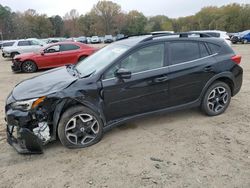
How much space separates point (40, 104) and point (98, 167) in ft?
3.87

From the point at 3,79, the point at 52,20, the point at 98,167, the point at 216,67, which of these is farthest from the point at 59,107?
the point at 52,20

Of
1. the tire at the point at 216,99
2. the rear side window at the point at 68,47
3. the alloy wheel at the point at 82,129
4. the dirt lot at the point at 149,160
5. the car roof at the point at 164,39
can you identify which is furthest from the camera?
the rear side window at the point at 68,47

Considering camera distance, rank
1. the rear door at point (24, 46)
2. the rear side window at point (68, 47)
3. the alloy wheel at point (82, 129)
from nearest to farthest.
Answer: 1. the alloy wheel at point (82, 129)
2. the rear side window at point (68, 47)
3. the rear door at point (24, 46)

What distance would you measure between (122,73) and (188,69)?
4.19 feet

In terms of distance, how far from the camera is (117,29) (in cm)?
6762

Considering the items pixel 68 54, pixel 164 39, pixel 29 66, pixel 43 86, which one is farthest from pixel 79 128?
pixel 29 66

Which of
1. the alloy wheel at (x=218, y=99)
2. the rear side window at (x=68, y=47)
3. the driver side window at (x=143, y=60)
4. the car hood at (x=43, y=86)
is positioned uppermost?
the rear side window at (x=68, y=47)

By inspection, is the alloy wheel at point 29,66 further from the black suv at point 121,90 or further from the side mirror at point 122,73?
the side mirror at point 122,73

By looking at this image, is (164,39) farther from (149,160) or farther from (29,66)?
(29,66)

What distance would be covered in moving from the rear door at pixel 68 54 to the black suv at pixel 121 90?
21.3 ft

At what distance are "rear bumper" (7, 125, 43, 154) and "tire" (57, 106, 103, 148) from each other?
33 centimetres

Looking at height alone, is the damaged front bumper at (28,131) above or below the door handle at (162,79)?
below

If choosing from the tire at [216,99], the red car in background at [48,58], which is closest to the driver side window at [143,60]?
the tire at [216,99]

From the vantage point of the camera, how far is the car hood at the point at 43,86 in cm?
328
